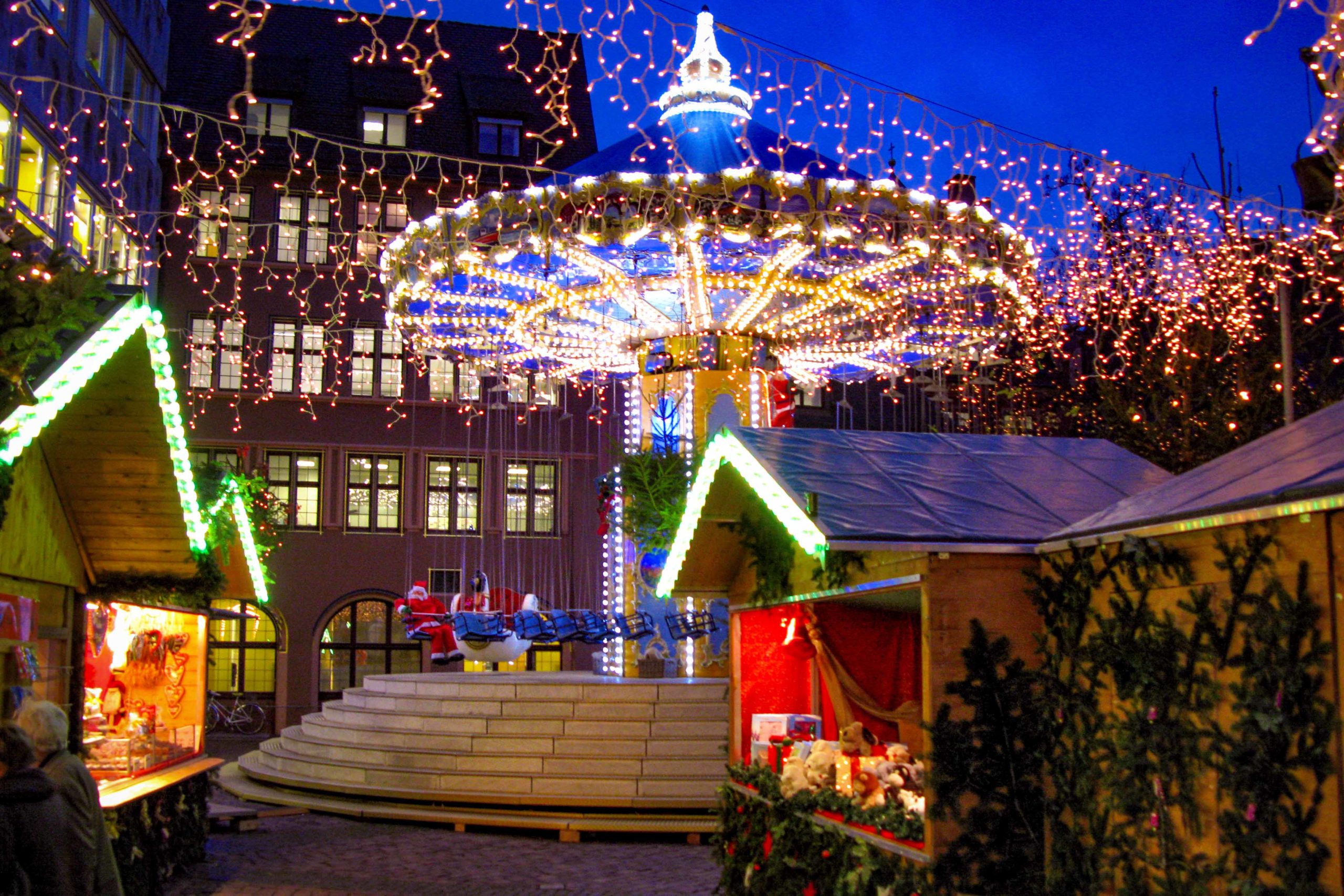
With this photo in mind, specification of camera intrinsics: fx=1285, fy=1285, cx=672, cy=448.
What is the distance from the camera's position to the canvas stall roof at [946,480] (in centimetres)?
646

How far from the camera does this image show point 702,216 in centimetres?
1260

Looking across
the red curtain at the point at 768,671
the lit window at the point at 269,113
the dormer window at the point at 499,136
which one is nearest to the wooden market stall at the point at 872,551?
the red curtain at the point at 768,671

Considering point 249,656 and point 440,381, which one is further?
point 440,381

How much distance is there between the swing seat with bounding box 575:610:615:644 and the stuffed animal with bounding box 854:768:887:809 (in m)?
8.32

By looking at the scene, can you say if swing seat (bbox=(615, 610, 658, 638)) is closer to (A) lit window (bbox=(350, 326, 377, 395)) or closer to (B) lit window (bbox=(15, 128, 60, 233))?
(B) lit window (bbox=(15, 128, 60, 233))

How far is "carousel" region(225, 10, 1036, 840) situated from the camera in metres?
12.8

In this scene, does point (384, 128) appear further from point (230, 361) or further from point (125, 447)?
point (125, 447)

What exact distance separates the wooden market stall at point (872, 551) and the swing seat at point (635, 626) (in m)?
5.52

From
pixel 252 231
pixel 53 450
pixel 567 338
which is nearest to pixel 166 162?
pixel 252 231

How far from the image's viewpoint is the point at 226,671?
27.4m

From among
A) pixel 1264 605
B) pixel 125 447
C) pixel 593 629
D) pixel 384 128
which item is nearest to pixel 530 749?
pixel 593 629

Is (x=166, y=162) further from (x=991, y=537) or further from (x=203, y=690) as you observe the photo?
(x=991, y=537)

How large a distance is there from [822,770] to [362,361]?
74.4 ft

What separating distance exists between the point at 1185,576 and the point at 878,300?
412 inches
